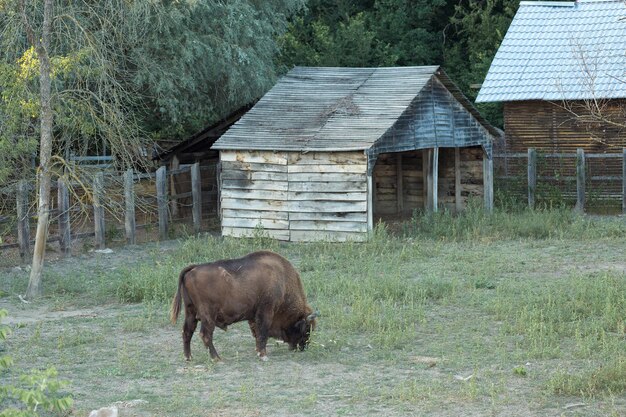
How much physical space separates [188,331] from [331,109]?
11.6 meters

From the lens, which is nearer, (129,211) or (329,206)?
(329,206)

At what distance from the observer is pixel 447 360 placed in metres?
11.9

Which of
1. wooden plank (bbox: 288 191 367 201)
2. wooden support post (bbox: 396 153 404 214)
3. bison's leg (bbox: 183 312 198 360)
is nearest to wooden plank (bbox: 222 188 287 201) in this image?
wooden plank (bbox: 288 191 367 201)

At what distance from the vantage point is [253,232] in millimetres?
22328

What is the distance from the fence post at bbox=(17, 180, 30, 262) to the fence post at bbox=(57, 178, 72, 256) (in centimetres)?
75

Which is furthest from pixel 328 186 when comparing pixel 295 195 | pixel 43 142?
pixel 43 142

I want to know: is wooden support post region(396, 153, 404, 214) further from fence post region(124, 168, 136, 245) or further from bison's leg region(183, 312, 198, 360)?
bison's leg region(183, 312, 198, 360)

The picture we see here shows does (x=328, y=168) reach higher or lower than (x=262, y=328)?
higher

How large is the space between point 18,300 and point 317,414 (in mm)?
8179

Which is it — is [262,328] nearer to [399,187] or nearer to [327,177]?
[327,177]

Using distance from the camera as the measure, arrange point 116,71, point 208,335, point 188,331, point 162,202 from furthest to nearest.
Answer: point 162,202
point 116,71
point 188,331
point 208,335

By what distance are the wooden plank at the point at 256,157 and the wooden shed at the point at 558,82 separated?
8439mm

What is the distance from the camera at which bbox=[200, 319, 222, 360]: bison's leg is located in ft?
39.2

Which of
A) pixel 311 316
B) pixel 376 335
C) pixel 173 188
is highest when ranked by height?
pixel 173 188
